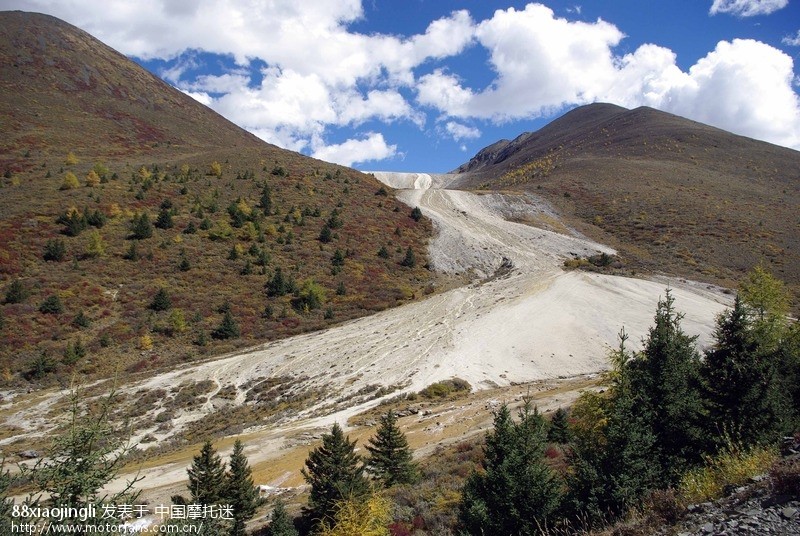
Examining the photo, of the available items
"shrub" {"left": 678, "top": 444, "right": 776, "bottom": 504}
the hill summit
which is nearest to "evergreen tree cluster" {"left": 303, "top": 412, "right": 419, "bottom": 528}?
"shrub" {"left": 678, "top": 444, "right": 776, "bottom": 504}

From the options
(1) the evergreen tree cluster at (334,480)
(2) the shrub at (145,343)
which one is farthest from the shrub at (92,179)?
(1) the evergreen tree cluster at (334,480)

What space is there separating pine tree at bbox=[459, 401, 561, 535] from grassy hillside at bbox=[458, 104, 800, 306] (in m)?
45.1

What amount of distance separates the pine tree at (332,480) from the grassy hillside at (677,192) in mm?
45331

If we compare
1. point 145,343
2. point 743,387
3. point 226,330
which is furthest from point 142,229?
point 743,387

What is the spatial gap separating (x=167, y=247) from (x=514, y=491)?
1756 inches

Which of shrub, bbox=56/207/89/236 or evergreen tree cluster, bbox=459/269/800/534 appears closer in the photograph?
evergreen tree cluster, bbox=459/269/800/534

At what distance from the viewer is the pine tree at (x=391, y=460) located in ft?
53.5

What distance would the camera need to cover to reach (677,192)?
75.1 m

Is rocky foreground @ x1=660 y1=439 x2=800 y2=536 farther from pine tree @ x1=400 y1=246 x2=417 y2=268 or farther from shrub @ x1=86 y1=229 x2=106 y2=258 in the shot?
shrub @ x1=86 y1=229 x2=106 y2=258

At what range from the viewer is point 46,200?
164 feet

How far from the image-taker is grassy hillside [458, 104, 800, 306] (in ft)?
175

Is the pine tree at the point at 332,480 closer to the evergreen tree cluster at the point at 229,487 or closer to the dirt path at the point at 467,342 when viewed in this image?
the evergreen tree cluster at the point at 229,487

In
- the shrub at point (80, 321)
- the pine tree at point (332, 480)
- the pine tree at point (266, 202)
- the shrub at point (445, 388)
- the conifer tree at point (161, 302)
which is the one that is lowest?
the shrub at point (445, 388)

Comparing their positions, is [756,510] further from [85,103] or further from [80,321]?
[85,103]
